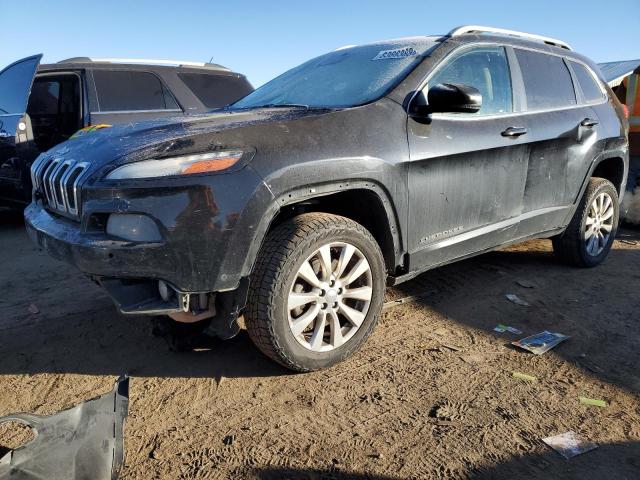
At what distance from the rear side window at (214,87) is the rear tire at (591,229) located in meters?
4.29

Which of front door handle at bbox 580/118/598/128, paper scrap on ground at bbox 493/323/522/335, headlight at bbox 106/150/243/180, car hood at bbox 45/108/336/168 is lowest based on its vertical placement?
paper scrap on ground at bbox 493/323/522/335

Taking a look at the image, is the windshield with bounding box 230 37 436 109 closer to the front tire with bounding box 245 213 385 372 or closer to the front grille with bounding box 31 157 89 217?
the front tire with bounding box 245 213 385 372

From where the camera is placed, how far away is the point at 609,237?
465 centimetres

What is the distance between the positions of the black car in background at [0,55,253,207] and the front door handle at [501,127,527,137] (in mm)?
3617

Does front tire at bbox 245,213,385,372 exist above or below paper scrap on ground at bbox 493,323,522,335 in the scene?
above

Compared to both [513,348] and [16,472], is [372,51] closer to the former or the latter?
[513,348]

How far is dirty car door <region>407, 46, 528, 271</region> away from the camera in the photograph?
298 cm

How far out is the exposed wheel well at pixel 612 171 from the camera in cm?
466

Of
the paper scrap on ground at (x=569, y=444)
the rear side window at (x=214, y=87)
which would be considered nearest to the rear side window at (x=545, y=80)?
the paper scrap on ground at (x=569, y=444)

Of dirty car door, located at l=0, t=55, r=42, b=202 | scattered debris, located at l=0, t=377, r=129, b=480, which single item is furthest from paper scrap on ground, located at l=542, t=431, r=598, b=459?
dirty car door, located at l=0, t=55, r=42, b=202

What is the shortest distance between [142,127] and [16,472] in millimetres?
1713

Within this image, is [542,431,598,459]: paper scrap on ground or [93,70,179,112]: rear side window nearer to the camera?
[542,431,598,459]: paper scrap on ground

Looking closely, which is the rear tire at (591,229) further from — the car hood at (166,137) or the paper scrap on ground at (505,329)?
the car hood at (166,137)

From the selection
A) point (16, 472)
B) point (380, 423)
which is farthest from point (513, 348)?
point (16, 472)
